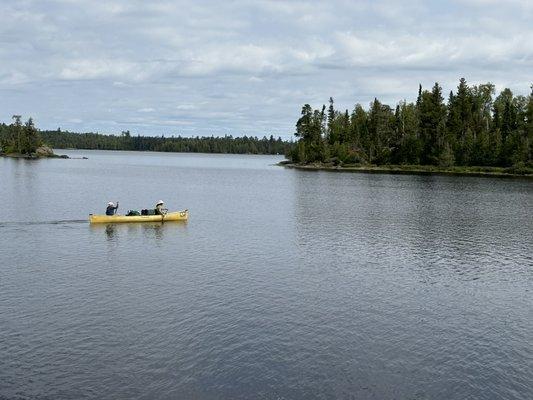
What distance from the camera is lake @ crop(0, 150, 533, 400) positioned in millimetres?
25484

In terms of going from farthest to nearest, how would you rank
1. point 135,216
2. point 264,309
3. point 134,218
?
point 135,216 < point 134,218 < point 264,309

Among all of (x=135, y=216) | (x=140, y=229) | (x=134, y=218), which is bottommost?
(x=140, y=229)

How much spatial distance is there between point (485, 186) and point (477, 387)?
398 ft

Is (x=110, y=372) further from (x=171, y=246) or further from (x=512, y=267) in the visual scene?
(x=512, y=267)

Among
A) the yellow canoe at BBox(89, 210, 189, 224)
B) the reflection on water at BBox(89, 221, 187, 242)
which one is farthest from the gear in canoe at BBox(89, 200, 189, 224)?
the reflection on water at BBox(89, 221, 187, 242)

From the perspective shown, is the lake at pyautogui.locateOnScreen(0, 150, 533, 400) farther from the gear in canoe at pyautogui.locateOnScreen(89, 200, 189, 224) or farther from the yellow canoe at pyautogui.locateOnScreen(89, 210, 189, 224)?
the gear in canoe at pyautogui.locateOnScreen(89, 200, 189, 224)

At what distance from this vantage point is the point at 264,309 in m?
36.0

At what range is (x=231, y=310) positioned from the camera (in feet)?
116

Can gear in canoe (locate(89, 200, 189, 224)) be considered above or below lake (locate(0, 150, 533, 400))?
above

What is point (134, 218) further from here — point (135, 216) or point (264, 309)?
point (264, 309)

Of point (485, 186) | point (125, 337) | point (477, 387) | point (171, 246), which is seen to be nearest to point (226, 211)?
point (171, 246)

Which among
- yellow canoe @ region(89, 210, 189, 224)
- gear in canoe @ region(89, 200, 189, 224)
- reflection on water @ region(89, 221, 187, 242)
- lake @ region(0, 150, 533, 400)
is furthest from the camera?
gear in canoe @ region(89, 200, 189, 224)

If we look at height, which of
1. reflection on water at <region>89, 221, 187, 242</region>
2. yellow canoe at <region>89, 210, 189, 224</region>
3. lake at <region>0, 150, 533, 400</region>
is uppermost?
yellow canoe at <region>89, 210, 189, 224</region>

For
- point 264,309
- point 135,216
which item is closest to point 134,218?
point 135,216
